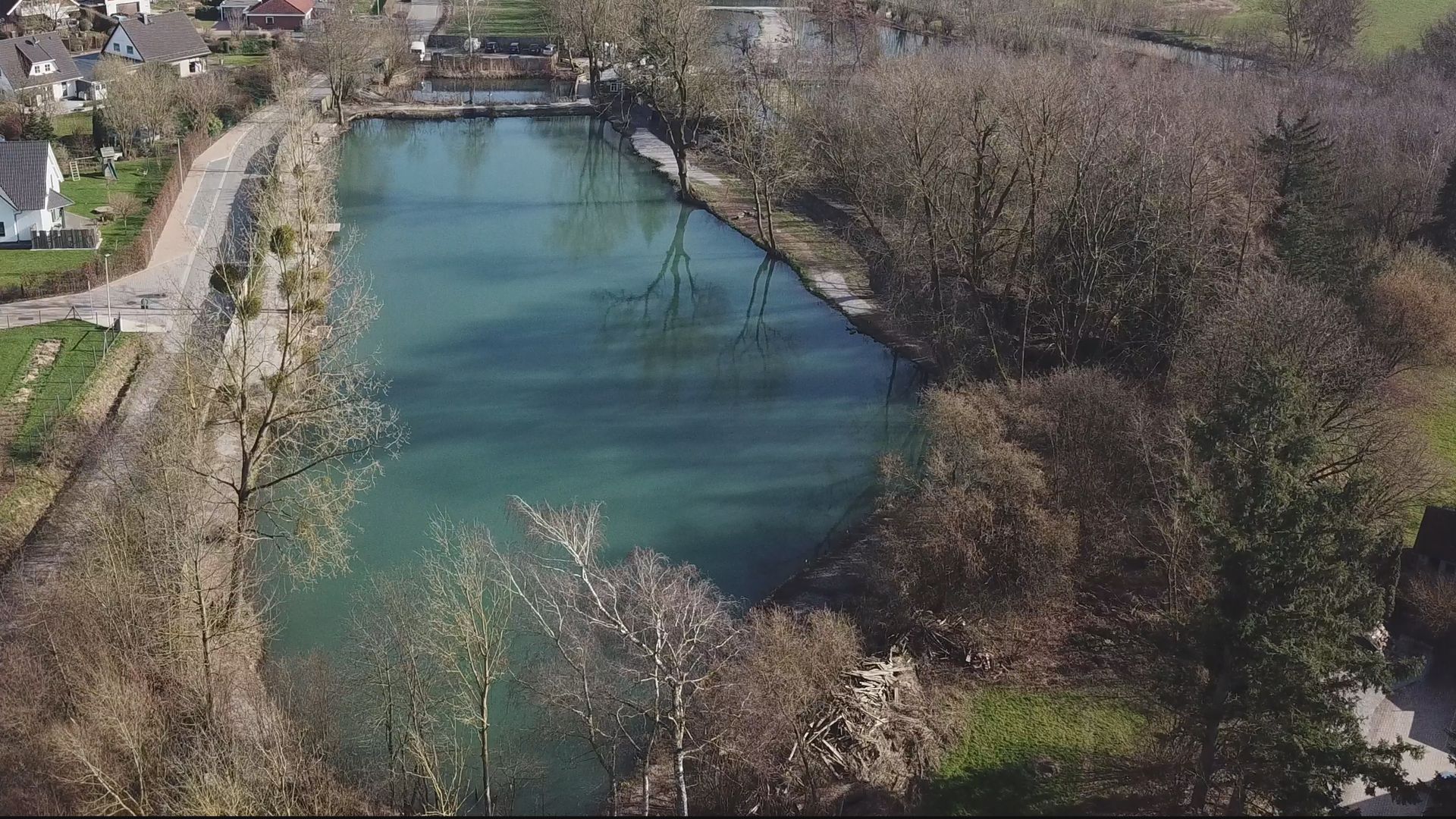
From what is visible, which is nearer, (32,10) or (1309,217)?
(1309,217)

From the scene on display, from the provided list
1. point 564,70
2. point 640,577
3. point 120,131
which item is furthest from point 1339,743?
point 564,70

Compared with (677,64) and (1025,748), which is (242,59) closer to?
(677,64)

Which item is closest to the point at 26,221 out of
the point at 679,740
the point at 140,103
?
the point at 140,103

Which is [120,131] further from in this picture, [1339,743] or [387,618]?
[1339,743]

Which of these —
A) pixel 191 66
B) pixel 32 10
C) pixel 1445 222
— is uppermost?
pixel 32 10

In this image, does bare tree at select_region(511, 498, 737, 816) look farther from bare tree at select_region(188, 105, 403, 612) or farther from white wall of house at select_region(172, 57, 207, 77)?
white wall of house at select_region(172, 57, 207, 77)
